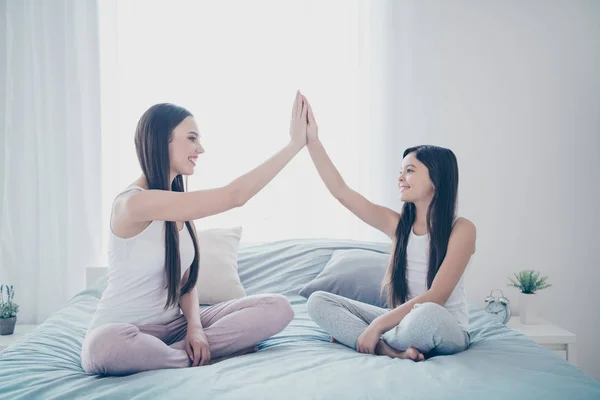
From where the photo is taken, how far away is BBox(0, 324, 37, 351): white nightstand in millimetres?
2586

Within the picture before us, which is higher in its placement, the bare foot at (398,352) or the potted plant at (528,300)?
the bare foot at (398,352)

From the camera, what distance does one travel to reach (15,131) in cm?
308

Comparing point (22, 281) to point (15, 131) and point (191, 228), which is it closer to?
point (15, 131)

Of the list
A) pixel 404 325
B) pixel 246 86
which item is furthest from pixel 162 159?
pixel 246 86

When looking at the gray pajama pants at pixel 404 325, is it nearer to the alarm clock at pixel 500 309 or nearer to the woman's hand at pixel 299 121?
the woman's hand at pixel 299 121

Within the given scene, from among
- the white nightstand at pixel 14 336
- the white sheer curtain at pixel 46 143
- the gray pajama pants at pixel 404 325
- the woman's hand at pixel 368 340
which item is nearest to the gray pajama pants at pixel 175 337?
the gray pajama pants at pixel 404 325

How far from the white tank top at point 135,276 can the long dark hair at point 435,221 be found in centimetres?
80

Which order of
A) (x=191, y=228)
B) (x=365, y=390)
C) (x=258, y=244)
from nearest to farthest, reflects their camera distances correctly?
1. (x=365, y=390)
2. (x=191, y=228)
3. (x=258, y=244)

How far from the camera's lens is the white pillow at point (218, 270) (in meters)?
2.32

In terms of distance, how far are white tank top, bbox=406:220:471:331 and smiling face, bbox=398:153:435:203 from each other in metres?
0.13

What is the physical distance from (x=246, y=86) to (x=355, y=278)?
1.46m

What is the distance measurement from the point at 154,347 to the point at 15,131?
2.27 meters

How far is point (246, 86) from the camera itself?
3.19m

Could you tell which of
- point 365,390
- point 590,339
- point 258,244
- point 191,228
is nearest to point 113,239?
point 191,228
